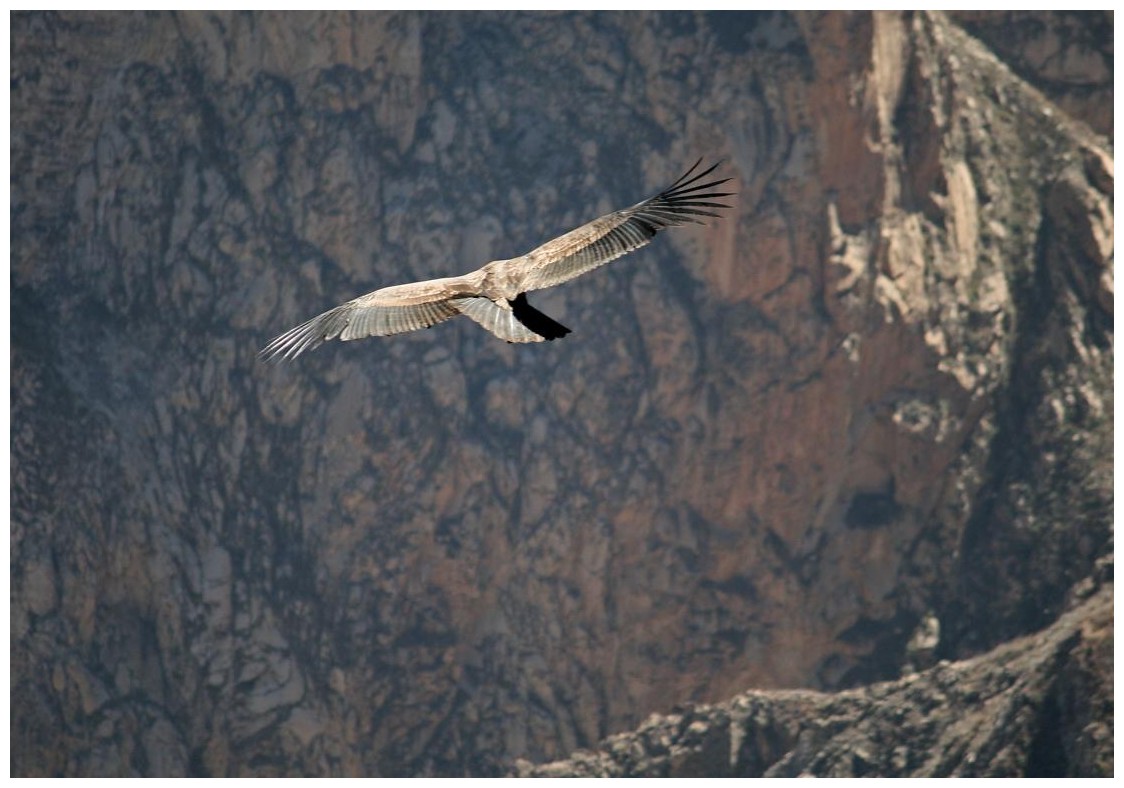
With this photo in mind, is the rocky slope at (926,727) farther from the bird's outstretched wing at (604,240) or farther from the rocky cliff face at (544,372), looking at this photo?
the bird's outstretched wing at (604,240)

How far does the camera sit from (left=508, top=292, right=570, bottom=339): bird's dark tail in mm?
32469

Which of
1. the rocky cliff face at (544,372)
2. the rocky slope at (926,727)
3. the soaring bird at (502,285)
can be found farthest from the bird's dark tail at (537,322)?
the rocky cliff face at (544,372)

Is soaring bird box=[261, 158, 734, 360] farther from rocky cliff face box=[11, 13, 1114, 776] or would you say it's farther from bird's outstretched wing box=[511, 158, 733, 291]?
rocky cliff face box=[11, 13, 1114, 776]

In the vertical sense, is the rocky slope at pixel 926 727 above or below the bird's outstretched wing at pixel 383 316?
below

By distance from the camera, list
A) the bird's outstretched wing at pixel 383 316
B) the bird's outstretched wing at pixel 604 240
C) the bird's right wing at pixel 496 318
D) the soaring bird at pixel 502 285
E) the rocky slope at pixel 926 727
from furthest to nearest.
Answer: the rocky slope at pixel 926 727 → the bird's outstretched wing at pixel 383 316 → the bird's outstretched wing at pixel 604 240 → the soaring bird at pixel 502 285 → the bird's right wing at pixel 496 318

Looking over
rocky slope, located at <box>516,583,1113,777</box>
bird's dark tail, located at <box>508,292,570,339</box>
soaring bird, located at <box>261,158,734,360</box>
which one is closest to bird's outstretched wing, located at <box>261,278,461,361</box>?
soaring bird, located at <box>261,158,734,360</box>

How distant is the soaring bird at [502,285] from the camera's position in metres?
34.2

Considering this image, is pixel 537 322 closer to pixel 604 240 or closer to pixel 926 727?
pixel 604 240

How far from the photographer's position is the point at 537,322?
3281cm

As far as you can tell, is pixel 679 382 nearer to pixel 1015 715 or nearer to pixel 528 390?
pixel 528 390

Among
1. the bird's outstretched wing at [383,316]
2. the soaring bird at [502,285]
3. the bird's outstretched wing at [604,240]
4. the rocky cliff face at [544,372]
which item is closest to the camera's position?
the soaring bird at [502,285]

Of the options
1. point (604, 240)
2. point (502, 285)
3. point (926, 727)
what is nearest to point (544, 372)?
point (926, 727)

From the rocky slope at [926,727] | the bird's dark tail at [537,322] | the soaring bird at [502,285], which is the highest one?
the soaring bird at [502,285]

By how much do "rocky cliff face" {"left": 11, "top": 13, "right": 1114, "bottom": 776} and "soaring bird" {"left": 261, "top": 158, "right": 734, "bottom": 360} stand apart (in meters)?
42.0
